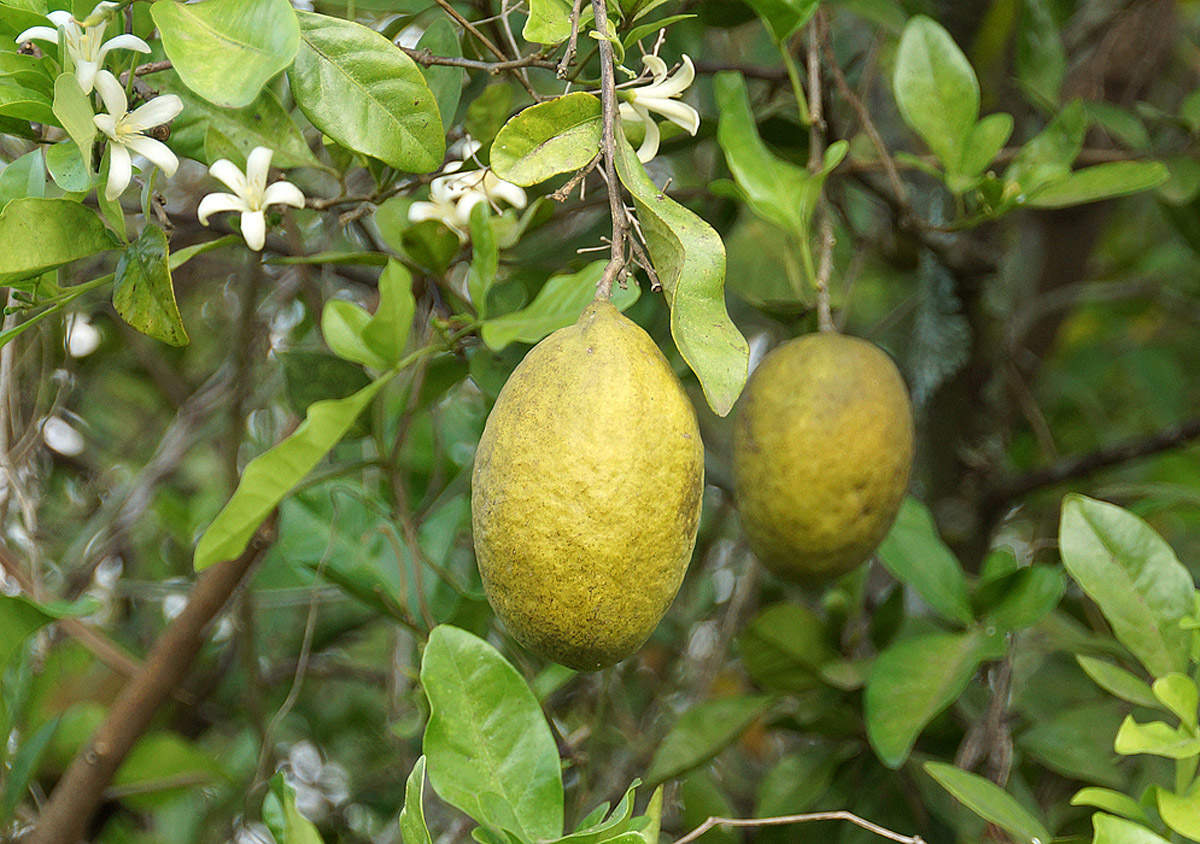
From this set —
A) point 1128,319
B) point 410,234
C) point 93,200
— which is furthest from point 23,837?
point 1128,319

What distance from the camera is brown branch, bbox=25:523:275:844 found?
1.00 meters

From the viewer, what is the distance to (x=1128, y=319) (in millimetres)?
1993

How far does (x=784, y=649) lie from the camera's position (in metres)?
1.00

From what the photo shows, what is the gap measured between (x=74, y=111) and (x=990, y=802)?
67 centimetres

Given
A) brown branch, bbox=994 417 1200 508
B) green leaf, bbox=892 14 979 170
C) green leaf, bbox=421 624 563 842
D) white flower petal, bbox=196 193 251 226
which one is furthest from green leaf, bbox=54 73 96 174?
brown branch, bbox=994 417 1200 508

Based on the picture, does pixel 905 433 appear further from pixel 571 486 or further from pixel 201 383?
pixel 201 383

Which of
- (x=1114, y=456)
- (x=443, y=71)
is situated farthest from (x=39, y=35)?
(x=1114, y=456)

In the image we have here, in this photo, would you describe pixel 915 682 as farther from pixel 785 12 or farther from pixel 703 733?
pixel 785 12

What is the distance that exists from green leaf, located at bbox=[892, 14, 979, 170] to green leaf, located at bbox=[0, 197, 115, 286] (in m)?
0.60

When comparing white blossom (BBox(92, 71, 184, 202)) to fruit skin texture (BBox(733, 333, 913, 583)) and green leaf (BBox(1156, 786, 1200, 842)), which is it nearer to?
fruit skin texture (BBox(733, 333, 913, 583))

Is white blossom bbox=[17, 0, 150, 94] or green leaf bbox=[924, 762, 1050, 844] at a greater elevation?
white blossom bbox=[17, 0, 150, 94]

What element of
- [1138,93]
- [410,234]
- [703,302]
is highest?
[703,302]

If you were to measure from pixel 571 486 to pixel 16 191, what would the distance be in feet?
1.34

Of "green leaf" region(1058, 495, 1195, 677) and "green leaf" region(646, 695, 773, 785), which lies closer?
"green leaf" region(1058, 495, 1195, 677)
